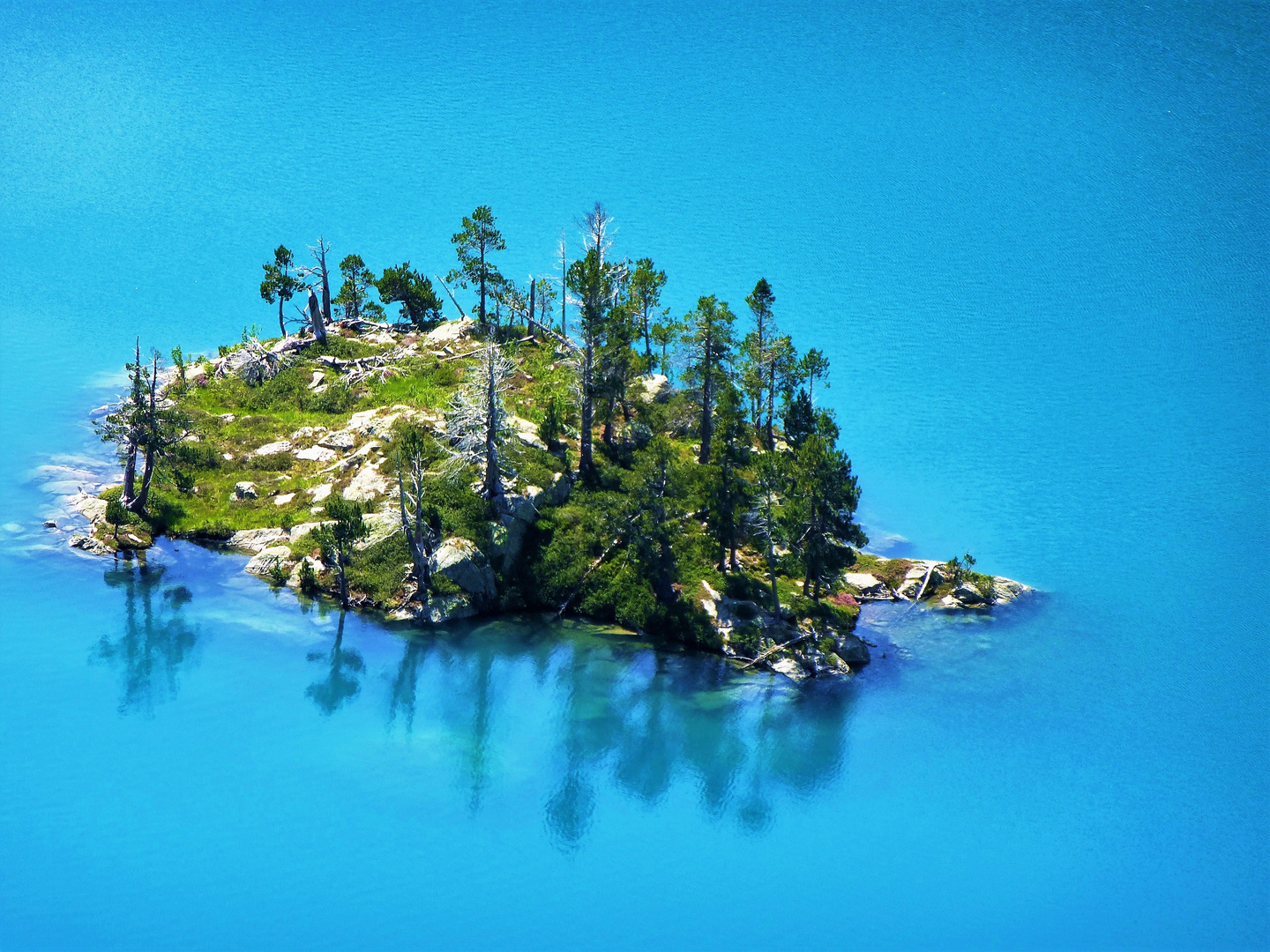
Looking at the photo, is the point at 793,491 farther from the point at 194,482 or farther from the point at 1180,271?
the point at 1180,271

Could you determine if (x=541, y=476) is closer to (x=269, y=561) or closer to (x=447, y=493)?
(x=447, y=493)

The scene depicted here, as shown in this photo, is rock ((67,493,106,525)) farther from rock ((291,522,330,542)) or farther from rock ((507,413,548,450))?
rock ((507,413,548,450))

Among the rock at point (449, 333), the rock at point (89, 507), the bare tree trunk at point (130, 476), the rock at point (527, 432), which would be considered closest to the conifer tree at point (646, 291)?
the rock at point (527, 432)

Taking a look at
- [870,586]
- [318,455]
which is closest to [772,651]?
[870,586]

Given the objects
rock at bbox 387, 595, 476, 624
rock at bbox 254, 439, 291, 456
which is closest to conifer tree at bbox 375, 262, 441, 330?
rock at bbox 254, 439, 291, 456

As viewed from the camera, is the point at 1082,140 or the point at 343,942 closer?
the point at 343,942

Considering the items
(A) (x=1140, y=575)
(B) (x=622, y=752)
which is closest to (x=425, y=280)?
(B) (x=622, y=752)

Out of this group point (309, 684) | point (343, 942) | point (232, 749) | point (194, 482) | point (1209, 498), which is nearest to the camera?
point (343, 942)

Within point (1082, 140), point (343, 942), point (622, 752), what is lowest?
point (343, 942)
